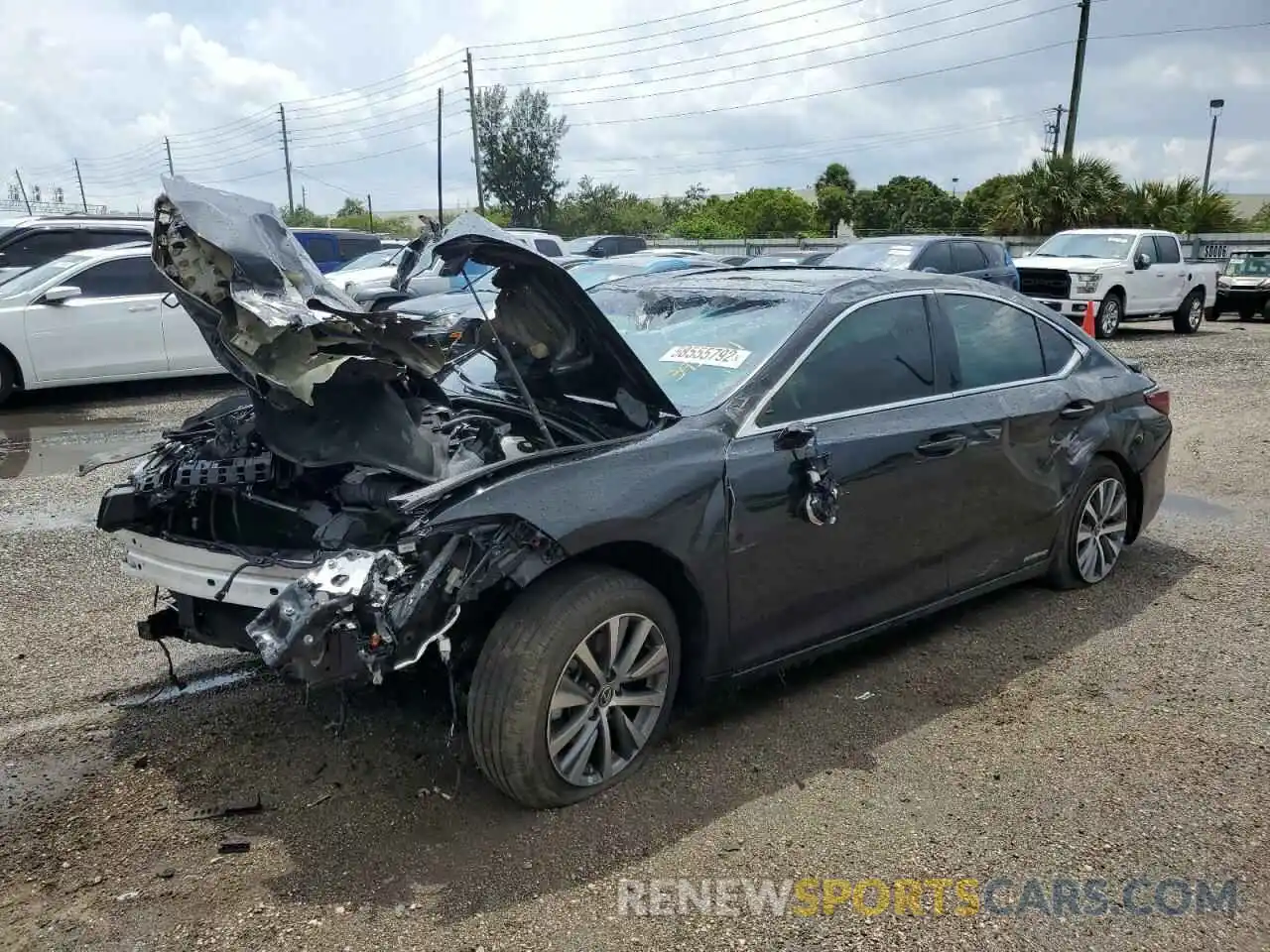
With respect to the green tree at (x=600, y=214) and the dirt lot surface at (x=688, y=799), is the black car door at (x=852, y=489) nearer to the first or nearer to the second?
the dirt lot surface at (x=688, y=799)

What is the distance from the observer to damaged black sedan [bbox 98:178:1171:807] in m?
3.07

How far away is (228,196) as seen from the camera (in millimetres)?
3738

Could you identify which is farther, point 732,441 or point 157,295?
point 157,295

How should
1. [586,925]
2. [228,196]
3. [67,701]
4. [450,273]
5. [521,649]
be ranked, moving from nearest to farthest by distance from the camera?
[586,925]
[521,649]
[450,273]
[228,196]
[67,701]

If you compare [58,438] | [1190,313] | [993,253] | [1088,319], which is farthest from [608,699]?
[1190,313]

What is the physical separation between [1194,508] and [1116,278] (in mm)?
11970

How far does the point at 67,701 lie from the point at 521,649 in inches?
86.0

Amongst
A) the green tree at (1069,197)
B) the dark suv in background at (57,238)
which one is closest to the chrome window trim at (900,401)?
the dark suv in background at (57,238)

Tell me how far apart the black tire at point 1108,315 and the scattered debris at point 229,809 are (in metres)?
17.0

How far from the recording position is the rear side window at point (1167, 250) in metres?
18.7

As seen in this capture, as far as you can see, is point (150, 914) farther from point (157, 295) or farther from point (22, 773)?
point (157, 295)

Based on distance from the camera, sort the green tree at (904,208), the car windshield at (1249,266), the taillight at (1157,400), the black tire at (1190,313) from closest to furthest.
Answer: the taillight at (1157,400)
the black tire at (1190,313)
the car windshield at (1249,266)
the green tree at (904,208)

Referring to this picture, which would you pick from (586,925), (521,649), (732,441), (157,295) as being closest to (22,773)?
(521,649)

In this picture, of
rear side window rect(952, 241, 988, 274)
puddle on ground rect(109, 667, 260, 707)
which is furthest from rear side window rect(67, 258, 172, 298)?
rear side window rect(952, 241, 988, 274)
